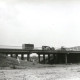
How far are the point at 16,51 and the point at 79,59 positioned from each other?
23034mm

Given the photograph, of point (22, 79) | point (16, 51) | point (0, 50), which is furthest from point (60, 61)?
point (22, 79)

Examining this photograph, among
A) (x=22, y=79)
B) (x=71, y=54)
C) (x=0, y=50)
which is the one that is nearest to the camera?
(x=22, y=79)

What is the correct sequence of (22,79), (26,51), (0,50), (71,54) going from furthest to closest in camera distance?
(71,54) < (26,51) < (0,50) < (22,79)

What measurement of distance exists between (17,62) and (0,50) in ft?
30.5

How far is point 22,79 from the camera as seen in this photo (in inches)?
979

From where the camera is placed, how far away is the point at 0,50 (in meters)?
56.1

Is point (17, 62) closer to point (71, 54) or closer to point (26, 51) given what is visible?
point (26, 51)

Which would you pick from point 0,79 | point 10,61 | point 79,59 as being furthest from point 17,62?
point 79,59

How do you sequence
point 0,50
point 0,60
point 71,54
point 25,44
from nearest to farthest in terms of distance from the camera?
point 0,60
point 0,50
point 25,44
point 71,54

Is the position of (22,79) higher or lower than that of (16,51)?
lower

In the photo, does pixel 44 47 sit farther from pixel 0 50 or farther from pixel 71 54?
pixel 0 50

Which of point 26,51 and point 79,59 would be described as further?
point 79,59

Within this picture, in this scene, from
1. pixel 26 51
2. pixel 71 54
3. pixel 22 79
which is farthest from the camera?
pixel 71 54

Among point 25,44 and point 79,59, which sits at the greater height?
point 25,44
